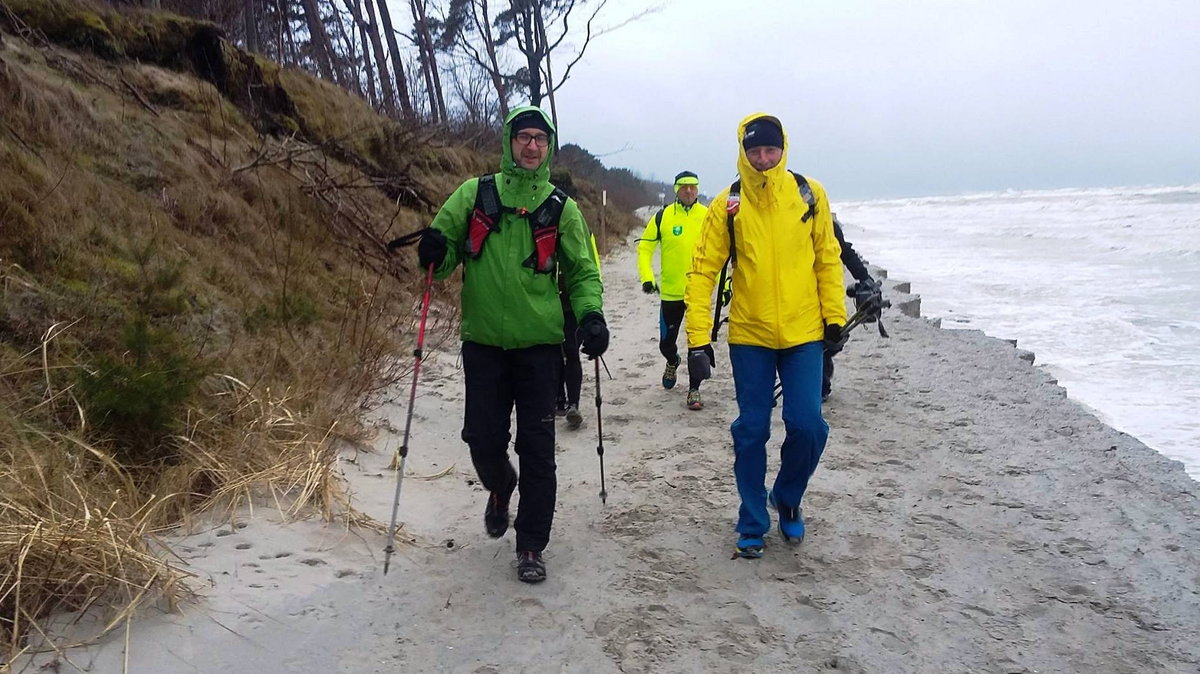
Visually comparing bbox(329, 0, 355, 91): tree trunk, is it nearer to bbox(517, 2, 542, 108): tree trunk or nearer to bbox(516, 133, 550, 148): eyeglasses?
bbox(517, 2, 542, 108): tree trunk

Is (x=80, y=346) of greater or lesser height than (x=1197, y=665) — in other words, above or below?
above

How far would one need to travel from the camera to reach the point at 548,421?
373 centimetres

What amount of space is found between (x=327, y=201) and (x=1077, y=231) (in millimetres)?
27810

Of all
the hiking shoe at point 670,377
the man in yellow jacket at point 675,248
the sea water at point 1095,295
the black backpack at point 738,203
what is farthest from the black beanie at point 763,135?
the sea water at point 1095,295

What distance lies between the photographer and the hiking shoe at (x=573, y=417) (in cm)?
630

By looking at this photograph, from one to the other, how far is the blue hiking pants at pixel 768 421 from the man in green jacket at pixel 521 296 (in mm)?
755

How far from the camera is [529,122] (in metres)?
3.69

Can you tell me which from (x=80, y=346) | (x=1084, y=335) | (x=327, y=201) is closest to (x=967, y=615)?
(x=80, y=346)

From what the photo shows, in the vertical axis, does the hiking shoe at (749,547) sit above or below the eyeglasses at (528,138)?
below

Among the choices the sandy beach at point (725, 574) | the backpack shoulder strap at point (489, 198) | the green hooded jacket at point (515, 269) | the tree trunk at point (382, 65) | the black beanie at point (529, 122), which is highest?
the tree trunk at point (382, 65)

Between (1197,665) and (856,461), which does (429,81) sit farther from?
(1197,665)

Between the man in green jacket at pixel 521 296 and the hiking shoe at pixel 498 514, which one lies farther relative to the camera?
the hiking shoe at pixel 498 514

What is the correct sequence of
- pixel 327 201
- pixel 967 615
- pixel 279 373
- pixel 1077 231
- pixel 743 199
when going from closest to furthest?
pixel 967 615 < pixel 743 199 < pixel 279 373 < pixel 327 201 < pixel 1077 231

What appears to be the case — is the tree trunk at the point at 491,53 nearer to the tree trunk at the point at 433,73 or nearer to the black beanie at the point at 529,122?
the tree trunk at the point at 433,73
